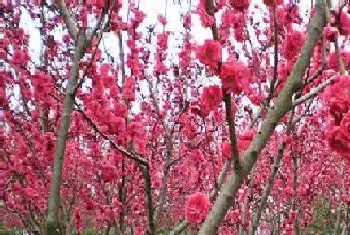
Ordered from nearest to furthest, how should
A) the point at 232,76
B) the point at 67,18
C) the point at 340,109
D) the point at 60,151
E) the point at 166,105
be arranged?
the point at 340,109 < the point at 232,76 < the point at 60,151 < the point at 67,18 < the point at 166,105

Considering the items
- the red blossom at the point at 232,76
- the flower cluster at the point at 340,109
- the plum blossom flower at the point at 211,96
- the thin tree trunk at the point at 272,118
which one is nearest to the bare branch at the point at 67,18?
the plum blossom flower at the point at 211,96

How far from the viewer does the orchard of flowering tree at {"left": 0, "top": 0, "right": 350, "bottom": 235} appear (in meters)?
1.99

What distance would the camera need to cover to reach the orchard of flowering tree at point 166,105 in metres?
1.99

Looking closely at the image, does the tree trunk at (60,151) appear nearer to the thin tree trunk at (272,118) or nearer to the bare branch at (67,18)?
the bare branch at (67,18)

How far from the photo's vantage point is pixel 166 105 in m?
6.92

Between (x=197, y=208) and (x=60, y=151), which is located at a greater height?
(x=60, y=151)

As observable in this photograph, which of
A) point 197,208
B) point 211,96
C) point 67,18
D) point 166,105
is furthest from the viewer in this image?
point 166,105

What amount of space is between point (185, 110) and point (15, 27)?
2043 millimetres

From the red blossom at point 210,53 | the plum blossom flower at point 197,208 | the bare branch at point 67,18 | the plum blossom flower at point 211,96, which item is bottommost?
the plum blossom flower at point 197,208

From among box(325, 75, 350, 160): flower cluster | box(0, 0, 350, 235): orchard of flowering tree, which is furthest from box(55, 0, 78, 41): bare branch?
box(325, 75, 350, 160): flower cluster

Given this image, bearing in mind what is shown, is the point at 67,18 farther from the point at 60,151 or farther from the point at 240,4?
the point at 240,4

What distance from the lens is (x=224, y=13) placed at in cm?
385

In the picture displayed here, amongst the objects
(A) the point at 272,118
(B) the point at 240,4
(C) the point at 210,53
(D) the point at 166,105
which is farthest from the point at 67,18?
(D) the point at 166,105

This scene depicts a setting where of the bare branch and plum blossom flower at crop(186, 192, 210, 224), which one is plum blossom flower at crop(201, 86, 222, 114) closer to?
plum blossom flower at crop(186, 192, 210, 224)
